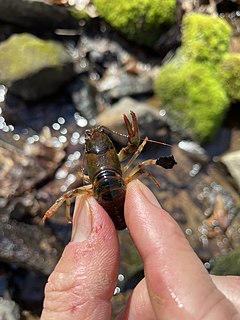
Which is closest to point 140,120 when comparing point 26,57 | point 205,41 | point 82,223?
point 205,41

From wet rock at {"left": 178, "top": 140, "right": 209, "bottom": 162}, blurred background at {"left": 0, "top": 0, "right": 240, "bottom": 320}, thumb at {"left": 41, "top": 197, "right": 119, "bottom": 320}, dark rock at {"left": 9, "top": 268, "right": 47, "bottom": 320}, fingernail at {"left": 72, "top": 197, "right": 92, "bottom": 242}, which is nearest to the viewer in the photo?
thumb at {"left": 41, "top": 197, "right": 119, "bottom": 320}

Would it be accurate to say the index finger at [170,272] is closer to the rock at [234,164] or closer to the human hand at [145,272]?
the human hand at [145,272]

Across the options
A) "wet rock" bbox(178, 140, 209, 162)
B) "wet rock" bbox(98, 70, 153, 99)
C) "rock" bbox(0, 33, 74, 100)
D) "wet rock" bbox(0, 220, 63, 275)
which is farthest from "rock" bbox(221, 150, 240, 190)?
"rock" bbox(0, 33, 74, 100)

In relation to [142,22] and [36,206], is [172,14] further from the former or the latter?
[36,206]

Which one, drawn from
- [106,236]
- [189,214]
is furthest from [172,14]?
[106,236]

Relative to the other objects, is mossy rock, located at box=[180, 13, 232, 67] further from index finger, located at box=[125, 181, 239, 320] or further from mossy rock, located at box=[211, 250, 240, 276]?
index finger, located at box=[125, 181, 239, 320]
